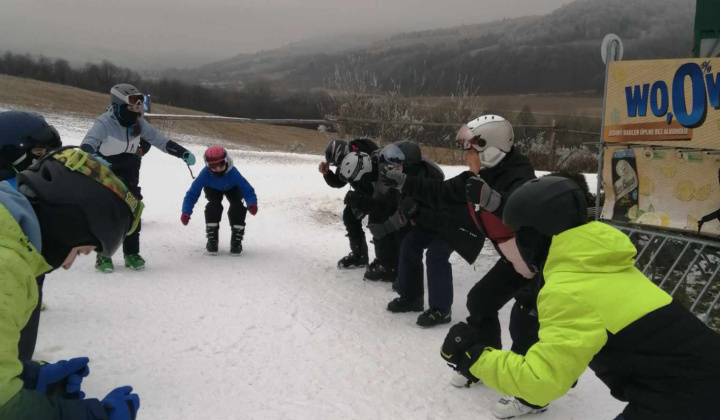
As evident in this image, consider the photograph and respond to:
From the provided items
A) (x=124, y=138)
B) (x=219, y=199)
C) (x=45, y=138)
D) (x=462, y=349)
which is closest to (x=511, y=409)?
(x=462, y=349)

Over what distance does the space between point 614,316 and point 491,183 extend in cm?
210

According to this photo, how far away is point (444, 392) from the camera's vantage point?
3.44 meters

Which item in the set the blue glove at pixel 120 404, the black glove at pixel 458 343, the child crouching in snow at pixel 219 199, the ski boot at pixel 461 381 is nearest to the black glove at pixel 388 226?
the child crouching in snow at pixel 219 199

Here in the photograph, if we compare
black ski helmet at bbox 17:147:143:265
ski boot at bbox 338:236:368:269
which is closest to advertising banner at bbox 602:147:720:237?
ski boot at bbox 338:236:368:269

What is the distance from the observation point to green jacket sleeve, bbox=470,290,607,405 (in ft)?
6.61

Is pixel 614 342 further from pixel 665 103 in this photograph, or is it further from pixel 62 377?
pixel 665 103

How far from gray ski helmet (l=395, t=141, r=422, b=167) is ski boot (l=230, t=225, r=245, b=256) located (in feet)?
7.59

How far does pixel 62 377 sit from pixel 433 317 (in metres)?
2.80

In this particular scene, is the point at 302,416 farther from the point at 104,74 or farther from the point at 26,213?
the point at 104,74

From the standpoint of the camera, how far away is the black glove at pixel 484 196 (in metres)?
3.57

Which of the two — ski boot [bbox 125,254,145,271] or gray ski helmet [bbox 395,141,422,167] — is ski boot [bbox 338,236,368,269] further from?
ski boot [bbox 125,254,145,271]

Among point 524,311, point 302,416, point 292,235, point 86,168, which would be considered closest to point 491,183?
point 524,311

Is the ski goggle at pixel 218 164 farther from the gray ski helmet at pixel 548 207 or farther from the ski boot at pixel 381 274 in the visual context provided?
the gray ski helmet at pixel 548 207

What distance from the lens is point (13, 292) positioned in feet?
5.92
